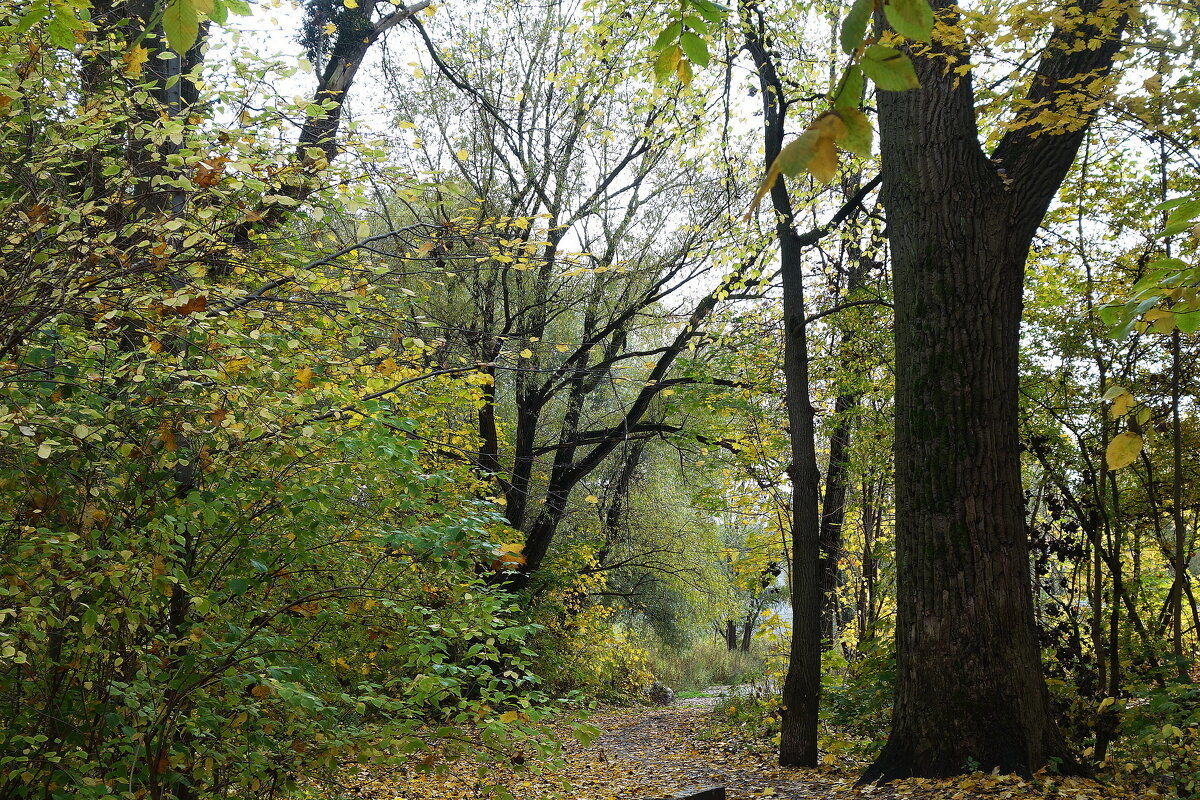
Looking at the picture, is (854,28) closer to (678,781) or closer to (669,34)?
(669,34)

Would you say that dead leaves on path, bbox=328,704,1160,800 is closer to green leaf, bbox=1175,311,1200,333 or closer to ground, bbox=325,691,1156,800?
ground, bbox=325,691,1156,800

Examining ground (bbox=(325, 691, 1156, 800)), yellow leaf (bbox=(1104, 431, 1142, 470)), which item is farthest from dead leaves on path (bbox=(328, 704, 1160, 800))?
yellow leaf (bbox=(1104, 431, 1142, 470))

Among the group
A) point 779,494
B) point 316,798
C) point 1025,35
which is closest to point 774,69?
point 1025,35

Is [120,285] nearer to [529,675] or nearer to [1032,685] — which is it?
[529,675]

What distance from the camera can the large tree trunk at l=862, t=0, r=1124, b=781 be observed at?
4465mm

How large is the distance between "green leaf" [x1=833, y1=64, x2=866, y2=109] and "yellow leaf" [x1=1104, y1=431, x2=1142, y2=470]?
1.23 metres

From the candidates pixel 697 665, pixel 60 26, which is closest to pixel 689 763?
pixel 60 26

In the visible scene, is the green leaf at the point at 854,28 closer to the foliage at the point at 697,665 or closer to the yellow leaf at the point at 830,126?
the yellow leaf at the point at 830,126

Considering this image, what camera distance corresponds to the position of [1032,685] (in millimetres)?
4465

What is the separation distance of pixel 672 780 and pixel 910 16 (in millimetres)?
7573

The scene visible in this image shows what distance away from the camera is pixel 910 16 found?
1142 millimetres

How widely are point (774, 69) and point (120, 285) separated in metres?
6.41

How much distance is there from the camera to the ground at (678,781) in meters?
4.16

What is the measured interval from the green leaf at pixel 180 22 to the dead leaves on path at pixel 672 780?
9.77 feet
